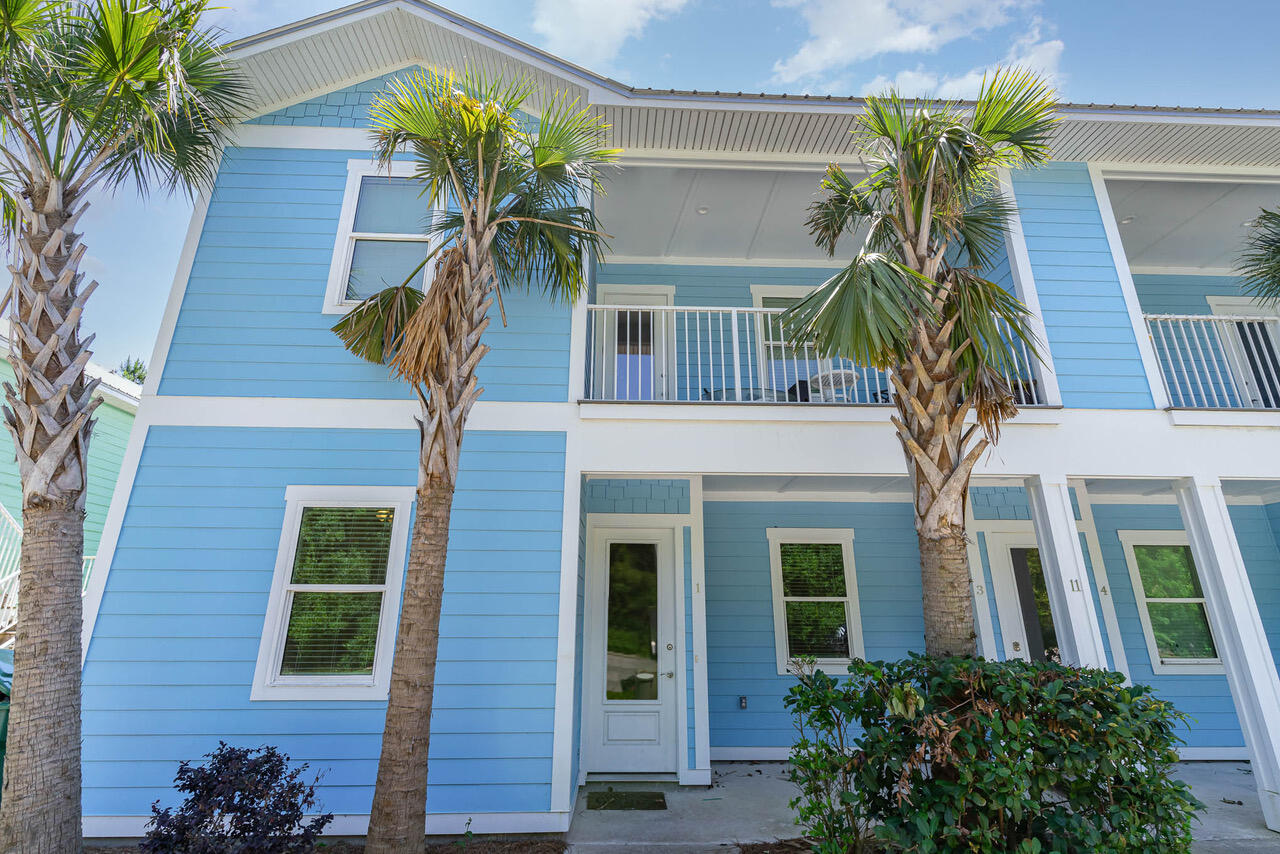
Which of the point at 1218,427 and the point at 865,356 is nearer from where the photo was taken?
the point at 865,356

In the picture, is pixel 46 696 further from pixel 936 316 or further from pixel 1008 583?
pixel 1008 583

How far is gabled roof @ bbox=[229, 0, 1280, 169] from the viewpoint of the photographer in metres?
5.83

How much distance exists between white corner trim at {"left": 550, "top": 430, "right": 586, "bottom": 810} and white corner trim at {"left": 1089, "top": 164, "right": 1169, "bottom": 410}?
554 cm

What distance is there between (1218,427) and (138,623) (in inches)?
380

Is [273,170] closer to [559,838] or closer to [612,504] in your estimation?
[612,504]

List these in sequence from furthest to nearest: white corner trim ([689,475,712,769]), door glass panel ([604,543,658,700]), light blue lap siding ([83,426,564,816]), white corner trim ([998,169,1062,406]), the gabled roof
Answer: door glass panel ([604,543,658,700])
white corner trim ([689,475,712,769])
the gabled roof
white corner trim ([998,169,1062,406])
light blue lap siding ([83,426,564,816])

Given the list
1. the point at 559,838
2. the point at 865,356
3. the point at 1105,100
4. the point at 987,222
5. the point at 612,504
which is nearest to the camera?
the point at 865,356

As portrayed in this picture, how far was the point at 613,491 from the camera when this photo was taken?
23.1 ft

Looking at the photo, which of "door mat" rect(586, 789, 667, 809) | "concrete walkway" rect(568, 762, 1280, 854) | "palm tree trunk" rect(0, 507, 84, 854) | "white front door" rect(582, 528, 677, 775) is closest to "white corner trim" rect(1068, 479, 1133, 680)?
"concrete walkway" rect(568, 762, 1280, 854)

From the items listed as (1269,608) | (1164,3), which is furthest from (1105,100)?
(1269,608)

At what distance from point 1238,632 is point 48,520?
28.9 ft

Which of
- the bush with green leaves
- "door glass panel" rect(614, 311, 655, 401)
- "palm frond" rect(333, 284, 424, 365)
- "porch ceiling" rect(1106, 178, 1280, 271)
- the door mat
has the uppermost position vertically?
"porch ceiling" rect(1106, 178, 1280, 271)

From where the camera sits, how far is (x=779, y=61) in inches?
313

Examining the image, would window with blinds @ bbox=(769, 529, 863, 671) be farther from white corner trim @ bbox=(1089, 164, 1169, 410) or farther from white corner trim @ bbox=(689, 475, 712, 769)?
white corner trim @ bbox=(1089, 164, 1169, 410)
